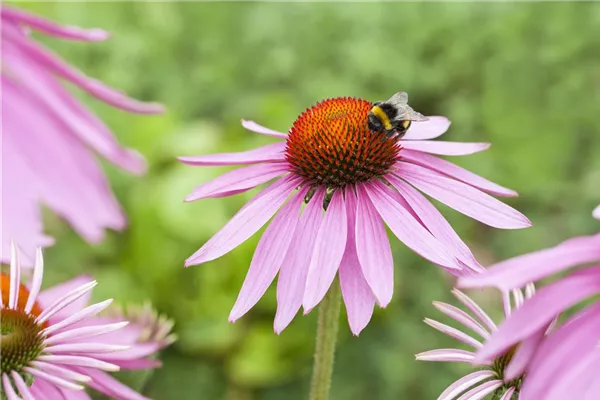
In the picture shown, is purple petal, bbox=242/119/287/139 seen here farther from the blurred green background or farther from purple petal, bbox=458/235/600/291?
the blurred green background

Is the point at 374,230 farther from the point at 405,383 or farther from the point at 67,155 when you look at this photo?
the point at 405,383

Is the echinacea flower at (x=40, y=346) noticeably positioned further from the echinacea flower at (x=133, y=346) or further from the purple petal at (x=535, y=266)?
the purple petal at (x=535, y=266)

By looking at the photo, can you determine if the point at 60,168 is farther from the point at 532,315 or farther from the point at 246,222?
the point at 532,315

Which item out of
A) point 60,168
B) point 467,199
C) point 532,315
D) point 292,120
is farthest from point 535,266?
point 292,120

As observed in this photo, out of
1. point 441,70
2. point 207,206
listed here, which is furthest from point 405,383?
point 441,70

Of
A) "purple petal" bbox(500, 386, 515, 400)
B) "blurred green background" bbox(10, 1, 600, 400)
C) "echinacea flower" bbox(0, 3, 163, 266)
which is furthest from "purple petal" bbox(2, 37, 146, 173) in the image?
"blurred green background" bbox(10, 1, 600, 400)

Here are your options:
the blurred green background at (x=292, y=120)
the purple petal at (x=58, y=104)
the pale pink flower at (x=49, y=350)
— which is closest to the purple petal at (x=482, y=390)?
the pale pink flower at (x=49, y=350)
